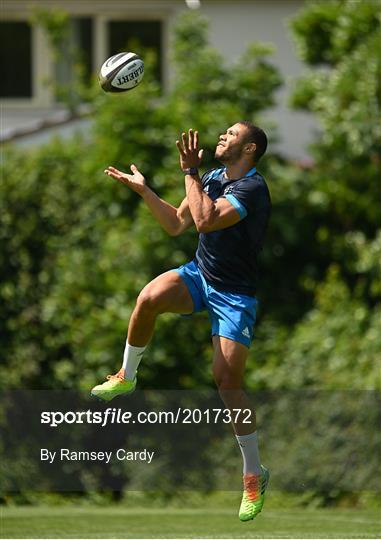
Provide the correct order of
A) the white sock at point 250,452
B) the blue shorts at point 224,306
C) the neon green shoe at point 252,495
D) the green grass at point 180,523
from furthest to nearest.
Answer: the green grass at point 180,523, the white sock at point 250,452, the neon green shoe at point 252,495, the blue shorts at point 224,306

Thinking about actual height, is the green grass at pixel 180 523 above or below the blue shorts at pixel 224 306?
below

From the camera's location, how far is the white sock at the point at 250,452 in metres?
9.85

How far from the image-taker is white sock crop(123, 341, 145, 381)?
32.3 ft

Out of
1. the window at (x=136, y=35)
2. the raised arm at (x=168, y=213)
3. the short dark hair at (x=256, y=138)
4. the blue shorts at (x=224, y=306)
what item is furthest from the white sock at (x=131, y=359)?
the window at (x=136, y=35)

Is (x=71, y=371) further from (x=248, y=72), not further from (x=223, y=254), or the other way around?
(x=223, y=254)

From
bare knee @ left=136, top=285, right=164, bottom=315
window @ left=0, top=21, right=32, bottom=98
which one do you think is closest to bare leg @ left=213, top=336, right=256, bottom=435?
bare knee @ left=136, top=285, right=164, bottom=315

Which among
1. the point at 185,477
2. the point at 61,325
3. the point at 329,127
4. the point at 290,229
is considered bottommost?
the point at 185,477

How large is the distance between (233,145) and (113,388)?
1.73m

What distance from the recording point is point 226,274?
963 centimetres

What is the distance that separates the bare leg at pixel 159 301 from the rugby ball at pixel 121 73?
1.27 m

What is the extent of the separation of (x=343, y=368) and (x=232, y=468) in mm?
1652

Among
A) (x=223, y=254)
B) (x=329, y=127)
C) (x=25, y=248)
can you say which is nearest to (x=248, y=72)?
(x=329, y=127)

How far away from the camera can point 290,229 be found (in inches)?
701

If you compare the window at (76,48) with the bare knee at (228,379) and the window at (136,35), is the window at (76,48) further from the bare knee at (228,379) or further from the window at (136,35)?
the bare knee at (228,379)
